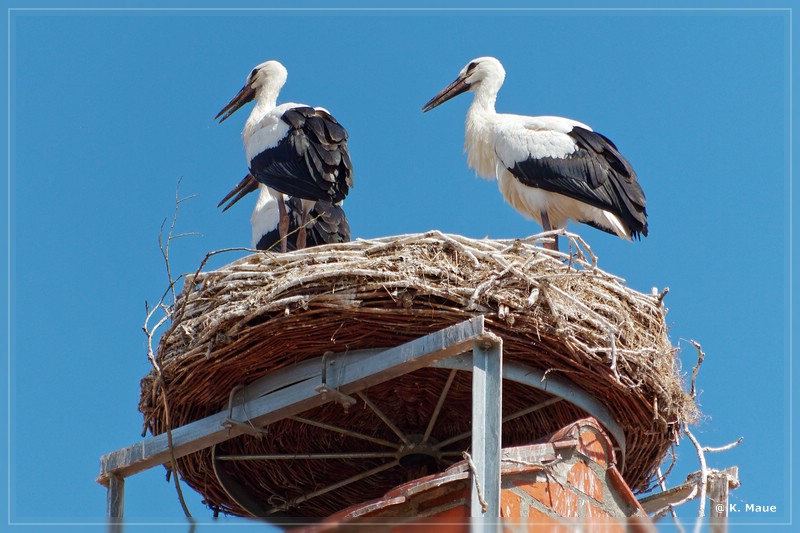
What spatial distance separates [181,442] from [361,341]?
1053 mm

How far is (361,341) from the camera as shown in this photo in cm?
875

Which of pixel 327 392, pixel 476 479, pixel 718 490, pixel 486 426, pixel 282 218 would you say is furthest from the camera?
pixel 282 218

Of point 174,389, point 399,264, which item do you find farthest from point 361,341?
point 174,389

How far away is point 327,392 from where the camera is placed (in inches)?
341

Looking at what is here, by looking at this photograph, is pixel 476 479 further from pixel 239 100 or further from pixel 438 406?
pixel 239 100

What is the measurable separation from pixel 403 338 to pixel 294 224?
3558 millimetres

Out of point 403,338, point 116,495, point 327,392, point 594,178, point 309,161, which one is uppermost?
point 309,161

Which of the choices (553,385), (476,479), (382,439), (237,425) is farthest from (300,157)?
(476,479)

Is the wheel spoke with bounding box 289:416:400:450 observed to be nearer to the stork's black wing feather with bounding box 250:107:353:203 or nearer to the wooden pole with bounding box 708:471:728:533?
the wooden pole with bounding box 708:471:728:533

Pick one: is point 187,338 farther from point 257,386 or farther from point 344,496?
point 344,496

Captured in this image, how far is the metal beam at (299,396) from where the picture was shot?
8.30 meters

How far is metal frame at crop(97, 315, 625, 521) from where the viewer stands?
8031mm

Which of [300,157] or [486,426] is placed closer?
[486,426]

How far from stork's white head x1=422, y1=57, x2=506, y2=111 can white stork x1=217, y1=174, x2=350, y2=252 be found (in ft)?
3.60
